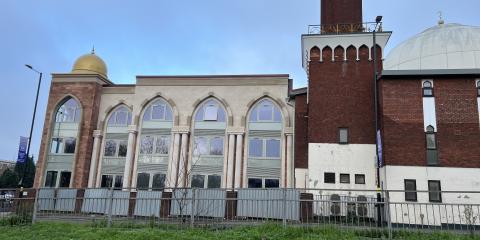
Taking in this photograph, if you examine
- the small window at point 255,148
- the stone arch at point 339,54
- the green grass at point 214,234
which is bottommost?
the green grass at point 214,234

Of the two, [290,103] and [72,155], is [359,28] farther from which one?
[72,155]

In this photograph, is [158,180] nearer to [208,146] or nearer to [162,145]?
[162,145]

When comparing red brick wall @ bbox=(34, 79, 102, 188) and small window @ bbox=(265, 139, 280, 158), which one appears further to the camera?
red brick wall @ bbox=(34, 79, 102, 188)

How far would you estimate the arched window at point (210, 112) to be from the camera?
29.8 meters

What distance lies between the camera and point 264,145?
28.7 meters

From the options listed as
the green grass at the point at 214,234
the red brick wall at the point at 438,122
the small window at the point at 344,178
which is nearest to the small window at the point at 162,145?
the small window at the point at 344,178

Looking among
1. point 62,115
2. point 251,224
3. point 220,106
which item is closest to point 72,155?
point 62,115

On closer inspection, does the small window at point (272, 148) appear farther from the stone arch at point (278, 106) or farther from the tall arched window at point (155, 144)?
the tall arched window at point (155, 144)

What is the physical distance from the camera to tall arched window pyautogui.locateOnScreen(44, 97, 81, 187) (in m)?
30.7

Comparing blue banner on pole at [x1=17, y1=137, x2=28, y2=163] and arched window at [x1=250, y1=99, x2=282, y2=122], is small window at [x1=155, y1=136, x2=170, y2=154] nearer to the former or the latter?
arched window at [x1=250, y1=99, x2=282, y2=122]

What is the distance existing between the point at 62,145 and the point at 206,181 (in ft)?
40.4

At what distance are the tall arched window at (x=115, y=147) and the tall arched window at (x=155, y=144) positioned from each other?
5.28ft

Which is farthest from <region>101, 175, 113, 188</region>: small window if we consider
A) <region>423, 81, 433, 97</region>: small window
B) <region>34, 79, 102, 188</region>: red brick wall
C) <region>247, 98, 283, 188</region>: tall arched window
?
<region>423, 81, 433, 97</region>: small window

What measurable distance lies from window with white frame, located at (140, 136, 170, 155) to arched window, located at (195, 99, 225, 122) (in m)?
3.00
